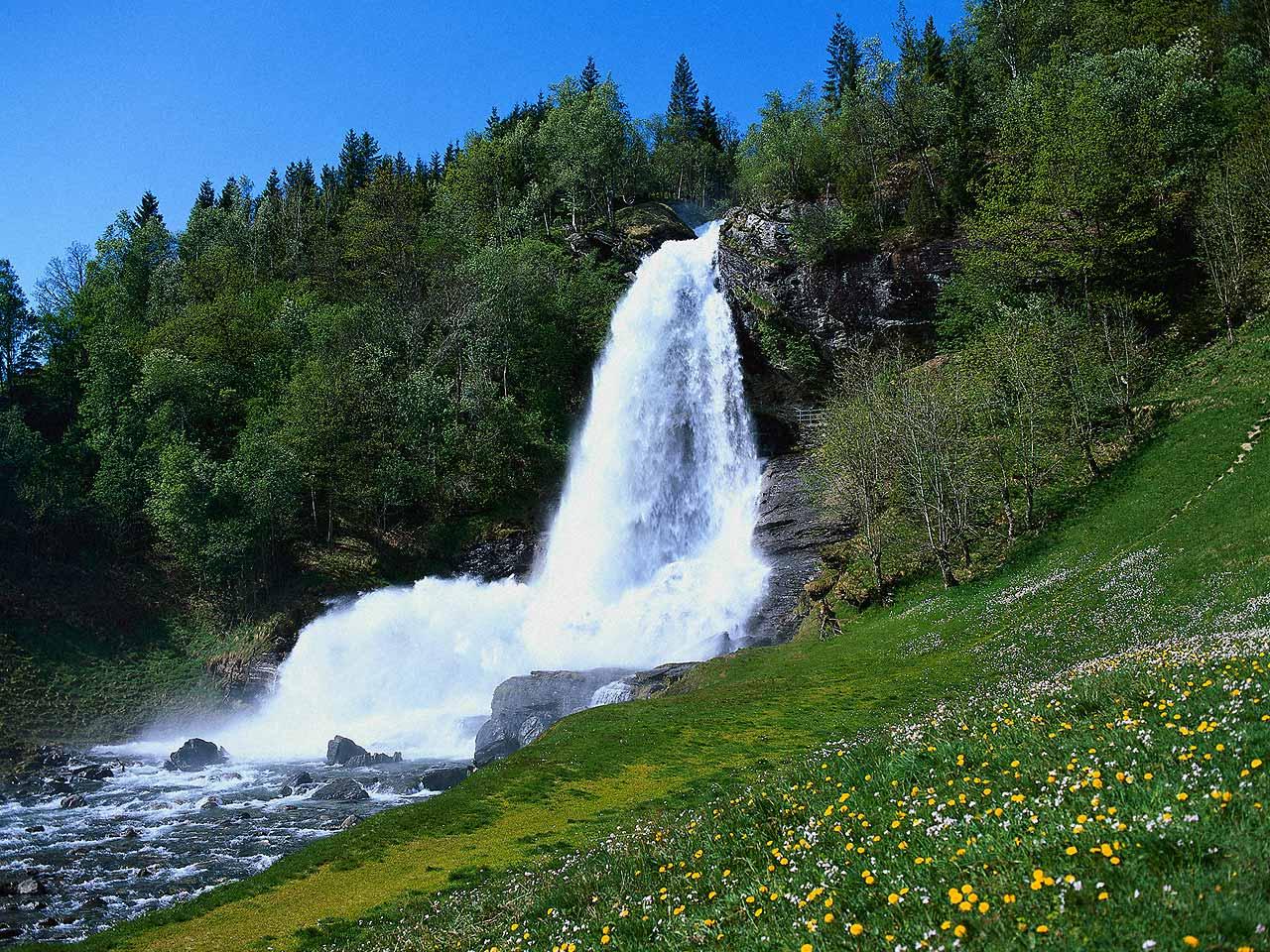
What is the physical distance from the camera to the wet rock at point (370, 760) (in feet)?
118

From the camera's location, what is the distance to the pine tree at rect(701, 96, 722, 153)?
11700 centimetres

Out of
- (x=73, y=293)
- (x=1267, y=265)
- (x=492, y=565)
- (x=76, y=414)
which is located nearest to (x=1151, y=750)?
(x=1267, y=265)

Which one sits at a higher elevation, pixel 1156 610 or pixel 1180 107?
pixel 1180 107

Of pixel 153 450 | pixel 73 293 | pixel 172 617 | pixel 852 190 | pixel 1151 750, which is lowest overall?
pixel 1151 750

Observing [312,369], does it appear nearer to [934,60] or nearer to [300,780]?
[300,780]

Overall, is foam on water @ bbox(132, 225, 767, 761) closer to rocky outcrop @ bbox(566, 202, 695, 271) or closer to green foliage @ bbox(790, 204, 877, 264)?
green foliage @ bbox(790, 204, 877, 264)

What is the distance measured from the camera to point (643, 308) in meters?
63.8

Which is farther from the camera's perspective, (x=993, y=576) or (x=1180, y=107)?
(x=1180, y=107)

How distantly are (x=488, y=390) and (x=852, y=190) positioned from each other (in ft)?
116

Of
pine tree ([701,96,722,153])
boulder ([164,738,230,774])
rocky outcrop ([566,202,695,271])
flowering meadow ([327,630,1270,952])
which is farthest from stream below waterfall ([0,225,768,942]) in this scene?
pine tree ([701,96,722,153])

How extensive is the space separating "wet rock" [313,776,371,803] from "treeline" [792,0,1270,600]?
26.2 metres

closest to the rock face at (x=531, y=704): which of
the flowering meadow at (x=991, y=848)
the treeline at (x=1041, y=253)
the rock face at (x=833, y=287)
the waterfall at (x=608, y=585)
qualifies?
the waterfall at (x=608, y=585)

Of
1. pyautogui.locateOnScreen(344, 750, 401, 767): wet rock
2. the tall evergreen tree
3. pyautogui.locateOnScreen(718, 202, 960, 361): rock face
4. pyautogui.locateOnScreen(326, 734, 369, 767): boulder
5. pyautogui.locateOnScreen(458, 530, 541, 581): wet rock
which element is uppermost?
the tall evergreen tree

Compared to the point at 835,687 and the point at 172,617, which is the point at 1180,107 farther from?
the point at 172,617
